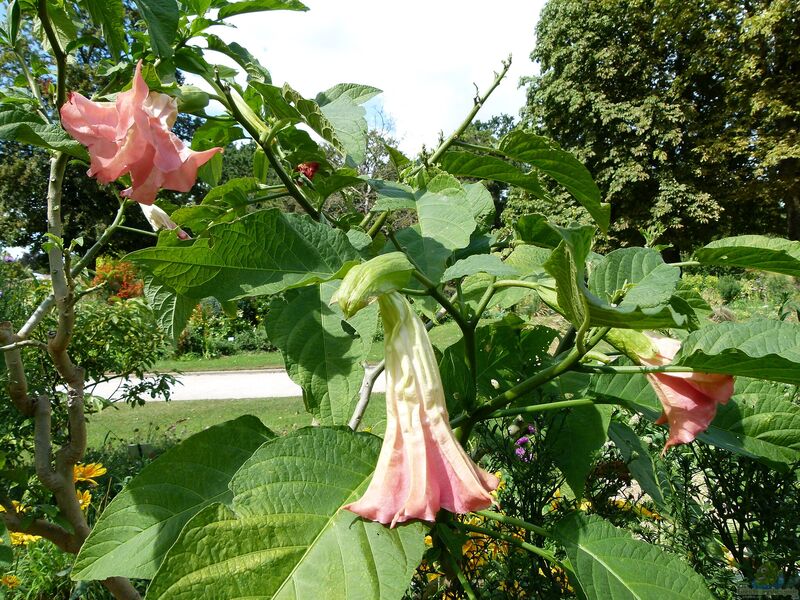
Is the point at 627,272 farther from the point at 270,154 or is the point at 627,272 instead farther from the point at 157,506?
the point at 157,506

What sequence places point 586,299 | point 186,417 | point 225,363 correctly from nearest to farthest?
point 586,299 → point 186,417 → point 225,363

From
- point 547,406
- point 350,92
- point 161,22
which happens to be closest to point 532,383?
point 547,406

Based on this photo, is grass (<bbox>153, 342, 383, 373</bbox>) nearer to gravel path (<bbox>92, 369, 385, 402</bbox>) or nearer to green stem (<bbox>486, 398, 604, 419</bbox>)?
gravel path (<bbox>92, 369, 385, 402</bbox>)

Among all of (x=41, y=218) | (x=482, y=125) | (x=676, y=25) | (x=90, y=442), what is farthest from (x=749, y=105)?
(x=482, y=125)

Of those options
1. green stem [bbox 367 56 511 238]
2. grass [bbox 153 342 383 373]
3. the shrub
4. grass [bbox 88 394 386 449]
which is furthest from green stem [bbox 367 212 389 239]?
the shrub

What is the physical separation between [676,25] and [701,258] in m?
Answer: 16.0

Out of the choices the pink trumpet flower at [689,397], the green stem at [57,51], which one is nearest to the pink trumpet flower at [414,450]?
the pink trumpet flower at [689,397]

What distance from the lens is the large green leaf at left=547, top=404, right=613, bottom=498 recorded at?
766 millimetres

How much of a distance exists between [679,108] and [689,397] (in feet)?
52.5

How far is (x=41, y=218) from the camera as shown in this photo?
15875 millimetres

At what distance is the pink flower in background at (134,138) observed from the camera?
2.03ft

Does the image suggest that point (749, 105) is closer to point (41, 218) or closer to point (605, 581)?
point (605, 581)

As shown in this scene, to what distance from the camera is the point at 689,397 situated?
58cm

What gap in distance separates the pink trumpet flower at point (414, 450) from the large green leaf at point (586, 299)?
0.44ft
